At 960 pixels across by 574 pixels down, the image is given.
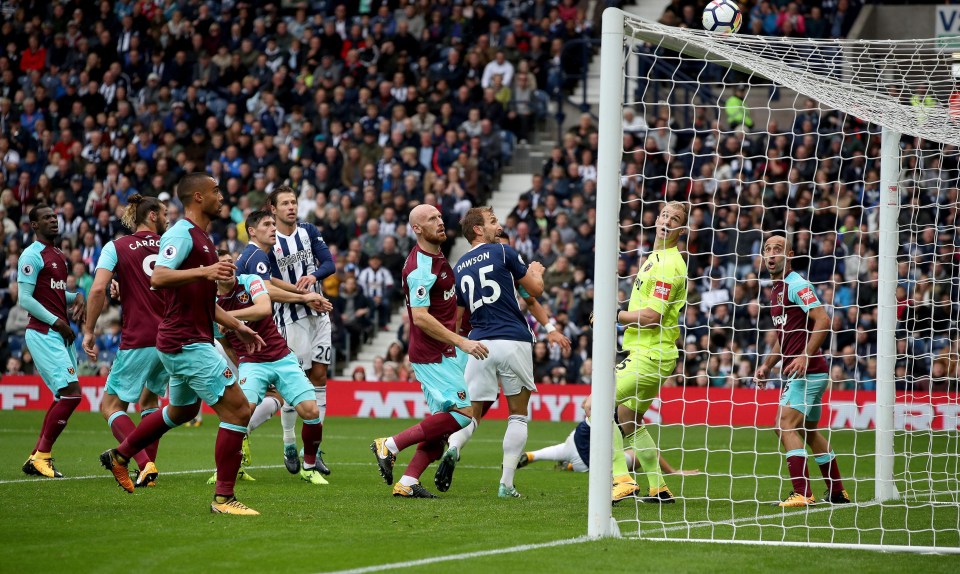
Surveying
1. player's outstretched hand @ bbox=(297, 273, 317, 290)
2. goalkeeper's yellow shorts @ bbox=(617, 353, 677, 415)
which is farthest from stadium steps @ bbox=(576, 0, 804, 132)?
goalkeeper's yellow shorts @ bbox=(617, 353, 677, 415)

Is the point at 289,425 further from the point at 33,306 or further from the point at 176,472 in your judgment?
the point at 33,306

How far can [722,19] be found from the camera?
9.45 meters

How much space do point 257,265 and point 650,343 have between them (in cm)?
364

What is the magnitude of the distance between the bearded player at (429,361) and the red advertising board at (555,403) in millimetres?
7414

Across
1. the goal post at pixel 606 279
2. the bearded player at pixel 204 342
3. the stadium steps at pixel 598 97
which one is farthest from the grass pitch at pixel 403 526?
the stadium steps at pixel 598 97

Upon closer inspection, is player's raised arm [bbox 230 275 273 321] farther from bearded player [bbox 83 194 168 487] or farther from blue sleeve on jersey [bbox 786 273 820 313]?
blue sleeve on jersey [bbox 786 273 820 313]

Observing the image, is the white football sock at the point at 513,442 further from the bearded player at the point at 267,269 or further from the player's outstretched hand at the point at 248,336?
the player's outstretched hand at the point at 248,336

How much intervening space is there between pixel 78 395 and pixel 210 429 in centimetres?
649

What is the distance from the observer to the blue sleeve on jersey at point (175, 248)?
796 cm

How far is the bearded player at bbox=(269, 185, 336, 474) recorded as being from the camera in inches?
440

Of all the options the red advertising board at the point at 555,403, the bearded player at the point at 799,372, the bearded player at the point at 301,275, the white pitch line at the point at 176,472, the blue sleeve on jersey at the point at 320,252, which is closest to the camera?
the bearded player at the point at 799,372

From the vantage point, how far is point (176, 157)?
83.0ft

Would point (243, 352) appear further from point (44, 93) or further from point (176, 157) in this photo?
point (44, 93)

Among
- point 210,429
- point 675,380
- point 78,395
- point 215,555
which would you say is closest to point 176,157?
point 210,429
